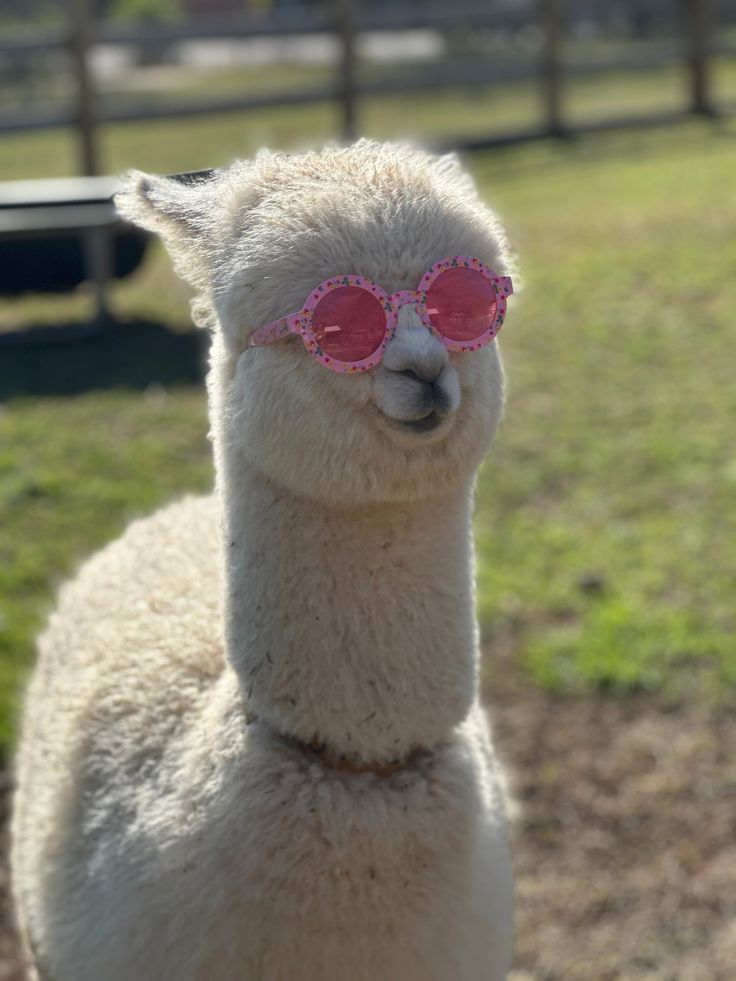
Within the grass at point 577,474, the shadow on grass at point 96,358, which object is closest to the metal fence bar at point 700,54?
the grass at point 577,474

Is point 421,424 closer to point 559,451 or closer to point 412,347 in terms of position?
point 412,347

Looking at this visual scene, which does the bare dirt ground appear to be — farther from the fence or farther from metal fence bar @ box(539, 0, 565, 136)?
metal fence bar @ box(539, 0, 565, 136)

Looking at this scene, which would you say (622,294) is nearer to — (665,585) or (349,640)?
(665,585)

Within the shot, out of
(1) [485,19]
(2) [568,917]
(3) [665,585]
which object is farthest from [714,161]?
(2) [568,917]

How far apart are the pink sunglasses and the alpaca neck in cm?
26

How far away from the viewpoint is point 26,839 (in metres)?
2.50

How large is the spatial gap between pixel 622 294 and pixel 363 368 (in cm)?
641

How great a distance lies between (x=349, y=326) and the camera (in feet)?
5.33

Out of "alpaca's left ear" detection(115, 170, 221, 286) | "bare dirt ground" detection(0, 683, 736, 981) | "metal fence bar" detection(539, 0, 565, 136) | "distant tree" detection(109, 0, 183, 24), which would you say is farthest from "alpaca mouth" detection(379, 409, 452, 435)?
"distant tree" detection(109, 0, 183, 24)

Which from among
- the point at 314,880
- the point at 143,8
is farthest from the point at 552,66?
the point at 143,8

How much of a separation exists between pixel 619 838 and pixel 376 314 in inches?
88.7

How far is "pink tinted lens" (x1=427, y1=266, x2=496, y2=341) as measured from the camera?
1664 mm

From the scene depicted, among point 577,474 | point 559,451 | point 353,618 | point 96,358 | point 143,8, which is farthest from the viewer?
point 143,8

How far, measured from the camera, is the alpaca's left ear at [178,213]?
1892 mm
